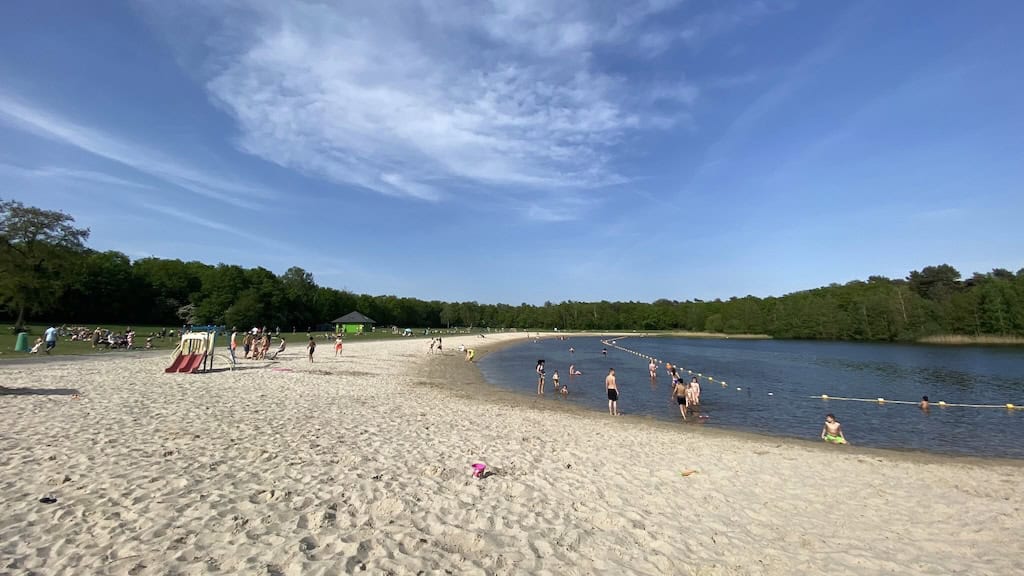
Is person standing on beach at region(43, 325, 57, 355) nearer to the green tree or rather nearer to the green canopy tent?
the green tree

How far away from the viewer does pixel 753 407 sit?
21.0 metres

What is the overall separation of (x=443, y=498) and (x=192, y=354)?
1826 centimetres

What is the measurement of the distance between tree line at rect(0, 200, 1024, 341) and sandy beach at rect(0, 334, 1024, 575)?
45740 millimetres

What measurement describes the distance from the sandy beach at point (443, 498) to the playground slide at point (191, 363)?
6397 mm

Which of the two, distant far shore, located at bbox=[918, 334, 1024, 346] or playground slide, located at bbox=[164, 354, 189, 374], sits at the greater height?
distant far shore, located at bbox=[918, 334, 1024, 346]

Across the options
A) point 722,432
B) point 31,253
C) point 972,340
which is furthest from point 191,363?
point 972,340

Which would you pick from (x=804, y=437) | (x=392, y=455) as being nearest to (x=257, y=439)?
(x=392, y=455)

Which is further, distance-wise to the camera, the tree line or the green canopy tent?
the green canopy tent

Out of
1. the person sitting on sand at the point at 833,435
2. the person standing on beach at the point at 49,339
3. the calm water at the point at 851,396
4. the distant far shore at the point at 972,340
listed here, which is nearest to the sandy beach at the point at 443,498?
the person sitting on sand at the point at 833,435

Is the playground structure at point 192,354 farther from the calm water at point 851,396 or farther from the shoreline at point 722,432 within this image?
the calm water at point 851,396

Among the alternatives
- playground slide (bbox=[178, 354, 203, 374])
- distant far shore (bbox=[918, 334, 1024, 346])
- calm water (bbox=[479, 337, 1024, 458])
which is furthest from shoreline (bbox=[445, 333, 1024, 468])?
distant far shore (bbox=[918, 334, 1024, 346])

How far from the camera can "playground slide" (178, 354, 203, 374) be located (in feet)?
63.1

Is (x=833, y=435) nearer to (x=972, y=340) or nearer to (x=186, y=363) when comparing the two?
(x=186, y=363)

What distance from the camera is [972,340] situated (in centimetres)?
8225
